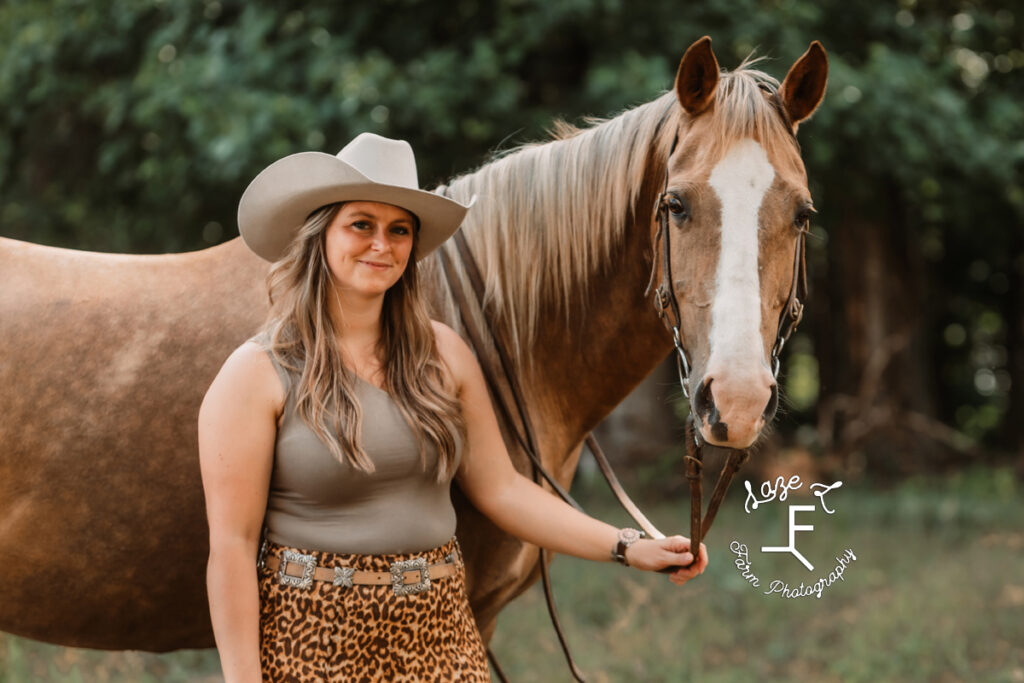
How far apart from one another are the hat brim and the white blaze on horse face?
0.60 meters

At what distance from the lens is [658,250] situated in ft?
7.22

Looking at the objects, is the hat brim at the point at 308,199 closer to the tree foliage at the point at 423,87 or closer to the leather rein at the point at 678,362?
the leather rein at the point at 678,362

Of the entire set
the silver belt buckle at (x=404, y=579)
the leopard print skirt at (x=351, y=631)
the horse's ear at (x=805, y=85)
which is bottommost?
the leopard print skirt at (x=351, y=631)

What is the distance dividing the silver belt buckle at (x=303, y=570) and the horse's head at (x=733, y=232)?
851 mm

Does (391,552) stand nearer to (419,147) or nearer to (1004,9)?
(419,147)

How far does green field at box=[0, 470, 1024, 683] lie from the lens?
175 inches

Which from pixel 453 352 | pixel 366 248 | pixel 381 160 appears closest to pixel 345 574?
pixel 453 352

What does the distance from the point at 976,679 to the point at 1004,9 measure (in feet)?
18.1

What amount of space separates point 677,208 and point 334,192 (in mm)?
779

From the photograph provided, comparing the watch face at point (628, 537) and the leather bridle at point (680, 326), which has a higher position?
the leather bridle at point (680, 326)

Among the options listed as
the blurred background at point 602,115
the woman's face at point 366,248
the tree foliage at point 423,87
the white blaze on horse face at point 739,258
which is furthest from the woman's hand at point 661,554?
Result: the tree foliage at point 423,87

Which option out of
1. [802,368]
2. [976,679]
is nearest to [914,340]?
[976,679]

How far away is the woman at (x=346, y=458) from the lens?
1808 millimetres

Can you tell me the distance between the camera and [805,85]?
2250 millimetres
